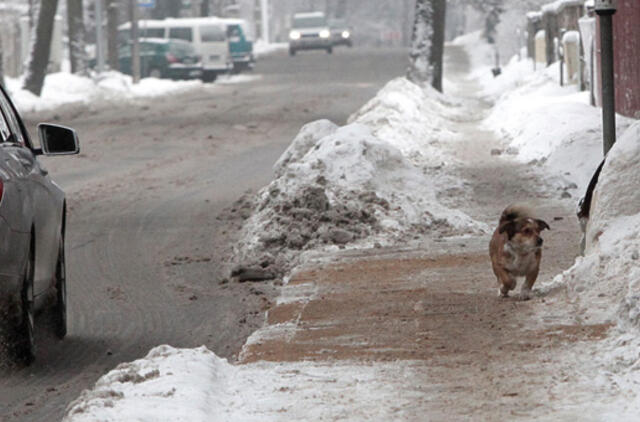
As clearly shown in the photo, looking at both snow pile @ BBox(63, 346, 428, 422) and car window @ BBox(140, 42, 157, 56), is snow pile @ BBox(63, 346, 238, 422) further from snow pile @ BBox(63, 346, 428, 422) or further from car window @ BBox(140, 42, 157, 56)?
car window @ BBox(140, 42, 157, 56)

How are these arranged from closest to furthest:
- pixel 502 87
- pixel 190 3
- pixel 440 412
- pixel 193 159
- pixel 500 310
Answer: pixel 440 412
pixel 500 310
pixel 193 159
pixel 502 87
pixel 190 3

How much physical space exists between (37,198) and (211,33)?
1773 inches

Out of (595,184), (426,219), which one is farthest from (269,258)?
(595,184)

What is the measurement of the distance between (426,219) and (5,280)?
5.79 meters

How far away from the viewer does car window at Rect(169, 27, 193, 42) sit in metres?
52.8

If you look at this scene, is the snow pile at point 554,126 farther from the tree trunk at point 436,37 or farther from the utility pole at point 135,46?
the utility pole at point 135,46

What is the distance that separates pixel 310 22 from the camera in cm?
7506

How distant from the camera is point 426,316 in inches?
324

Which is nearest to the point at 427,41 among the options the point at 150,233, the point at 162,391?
the point at 150,233

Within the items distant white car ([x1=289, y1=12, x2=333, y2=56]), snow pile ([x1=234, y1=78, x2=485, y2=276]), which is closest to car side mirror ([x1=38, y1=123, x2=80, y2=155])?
snow pile ([x1=234, y1=78, x2=485, y2=276])

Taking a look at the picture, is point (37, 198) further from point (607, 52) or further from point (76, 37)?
point (76, 37)

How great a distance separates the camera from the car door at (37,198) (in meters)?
7.63

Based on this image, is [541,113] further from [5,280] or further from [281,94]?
[281,94]

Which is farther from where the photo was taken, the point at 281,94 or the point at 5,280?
the point at 281,94
